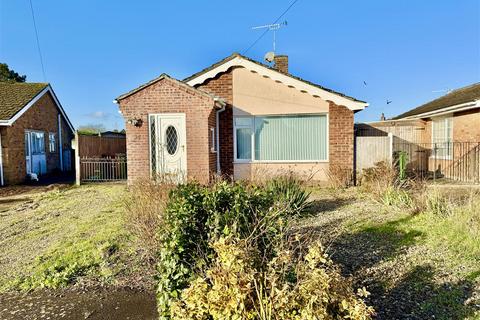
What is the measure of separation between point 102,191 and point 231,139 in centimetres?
527

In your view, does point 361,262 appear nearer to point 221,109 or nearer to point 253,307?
point 253,307

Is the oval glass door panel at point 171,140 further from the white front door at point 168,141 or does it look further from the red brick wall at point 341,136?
the red brick wall at point 341,136

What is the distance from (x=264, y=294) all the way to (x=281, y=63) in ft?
42.8

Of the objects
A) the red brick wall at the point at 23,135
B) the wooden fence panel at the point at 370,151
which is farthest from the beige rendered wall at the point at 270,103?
the red brick wall at the point at 23,135

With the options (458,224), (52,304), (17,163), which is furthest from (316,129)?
(17,163)

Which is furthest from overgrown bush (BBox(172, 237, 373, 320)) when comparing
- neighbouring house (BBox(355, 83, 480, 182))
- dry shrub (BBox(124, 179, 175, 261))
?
neighbouring house (BBox(355, 83, 480, 182))

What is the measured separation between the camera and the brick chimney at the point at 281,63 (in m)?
14.2

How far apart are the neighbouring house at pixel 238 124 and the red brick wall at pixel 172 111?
4 centimetres

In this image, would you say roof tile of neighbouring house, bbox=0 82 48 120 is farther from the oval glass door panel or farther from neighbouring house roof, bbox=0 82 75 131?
the oval glass door panel

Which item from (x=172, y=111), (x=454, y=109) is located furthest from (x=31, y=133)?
(x=454, y=109)

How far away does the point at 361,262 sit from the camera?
14.7 ft

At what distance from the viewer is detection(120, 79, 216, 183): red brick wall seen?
11117 mm

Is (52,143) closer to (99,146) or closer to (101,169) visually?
(99,146)

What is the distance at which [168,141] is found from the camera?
11477 millimetres
